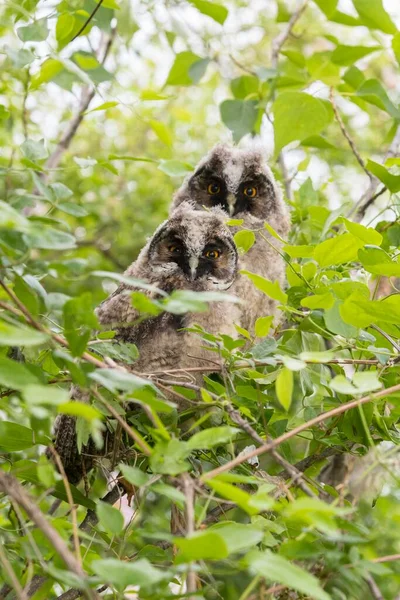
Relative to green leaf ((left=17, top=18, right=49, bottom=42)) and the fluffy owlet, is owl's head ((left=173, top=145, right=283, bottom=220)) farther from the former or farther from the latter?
green leaf ((left=17, top=18, right=49, bottom=42))

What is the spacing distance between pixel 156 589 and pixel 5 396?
0.70 metres

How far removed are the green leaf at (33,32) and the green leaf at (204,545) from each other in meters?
1.09

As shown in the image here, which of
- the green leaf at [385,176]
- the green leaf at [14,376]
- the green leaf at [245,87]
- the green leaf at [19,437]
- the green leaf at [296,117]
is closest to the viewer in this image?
the green leaf at [14,376]

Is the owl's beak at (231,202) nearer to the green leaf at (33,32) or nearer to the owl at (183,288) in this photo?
the owl at (183,288)

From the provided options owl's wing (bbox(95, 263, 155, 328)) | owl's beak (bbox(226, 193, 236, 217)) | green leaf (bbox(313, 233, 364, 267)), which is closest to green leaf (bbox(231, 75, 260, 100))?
owl's beak (bbox(226, 193, 236, 217))

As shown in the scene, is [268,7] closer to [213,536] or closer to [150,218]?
[150,218]

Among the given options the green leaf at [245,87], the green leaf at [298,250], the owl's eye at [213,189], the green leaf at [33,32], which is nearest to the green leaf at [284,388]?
the green leaf at [298,250]

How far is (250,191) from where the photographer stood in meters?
2.99

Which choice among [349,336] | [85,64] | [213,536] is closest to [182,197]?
[85,64]

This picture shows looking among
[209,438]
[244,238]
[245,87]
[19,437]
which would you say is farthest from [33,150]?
[245,87]

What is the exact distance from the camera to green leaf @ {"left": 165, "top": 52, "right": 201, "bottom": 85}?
7.82 ft

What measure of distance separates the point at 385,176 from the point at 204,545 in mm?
1190

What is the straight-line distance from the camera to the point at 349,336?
1.35 m

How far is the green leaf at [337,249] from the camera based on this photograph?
1385 millimetres
